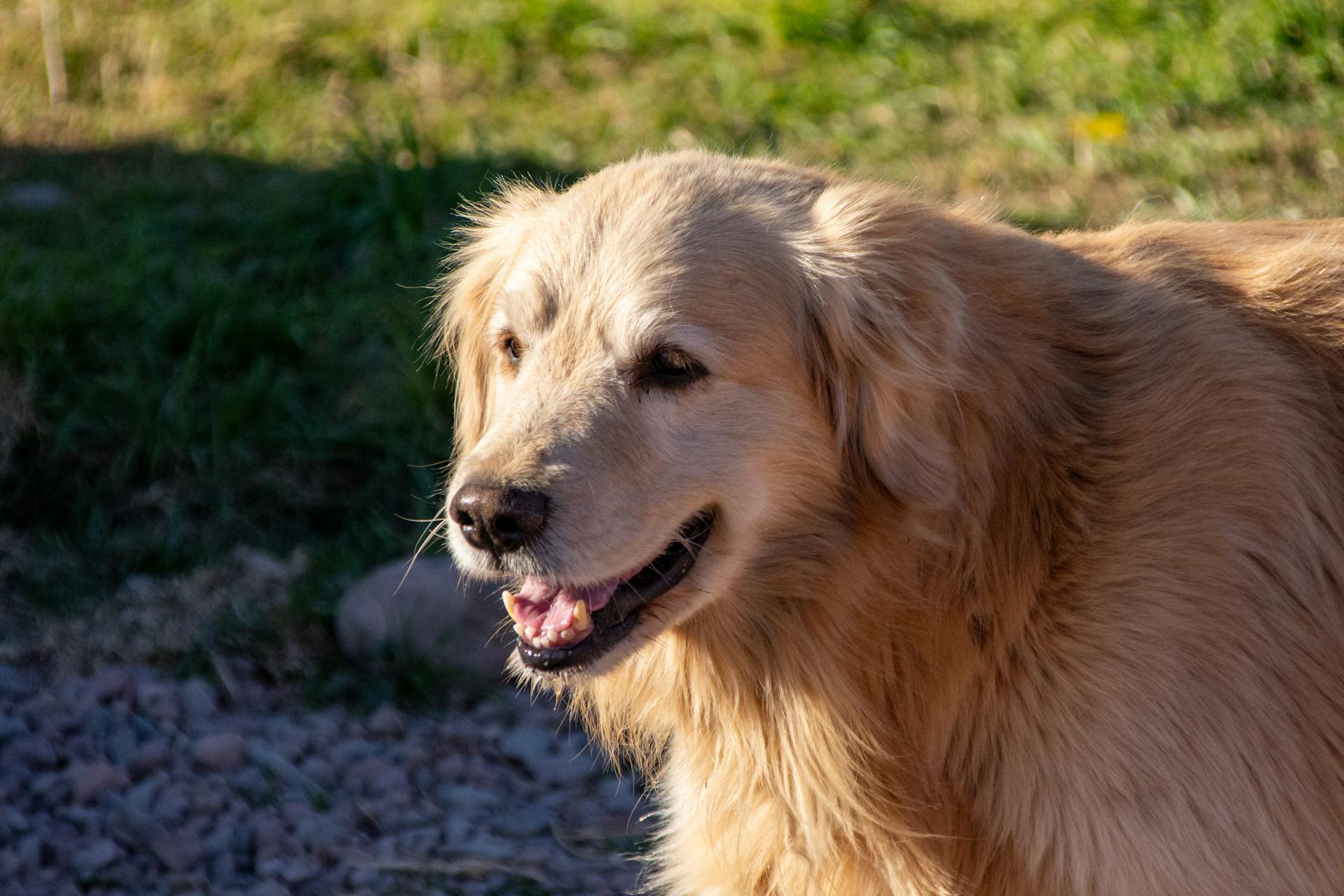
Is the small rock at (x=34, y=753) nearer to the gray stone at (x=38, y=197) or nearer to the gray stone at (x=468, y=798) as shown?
the gray stone at (x=468, y=798)

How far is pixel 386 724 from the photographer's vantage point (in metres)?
4.20

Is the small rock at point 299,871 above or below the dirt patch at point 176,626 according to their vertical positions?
above

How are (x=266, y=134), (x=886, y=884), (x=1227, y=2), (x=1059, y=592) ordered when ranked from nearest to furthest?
(x=1059, y=592)
(x=886, y=884)
(x=1227, y=2)
(x=266, y=134)

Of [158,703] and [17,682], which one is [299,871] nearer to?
[158,703]

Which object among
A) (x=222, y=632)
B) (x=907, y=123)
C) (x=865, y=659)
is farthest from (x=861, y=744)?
(x=907, y=123)

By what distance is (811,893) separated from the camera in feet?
9.75

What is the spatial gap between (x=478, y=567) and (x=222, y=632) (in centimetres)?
202

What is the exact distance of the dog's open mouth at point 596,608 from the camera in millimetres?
2783

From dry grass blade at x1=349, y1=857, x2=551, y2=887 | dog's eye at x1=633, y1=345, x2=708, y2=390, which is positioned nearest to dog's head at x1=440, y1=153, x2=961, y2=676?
dog's eye at x1=633, y1=345, x2=708, y2=390

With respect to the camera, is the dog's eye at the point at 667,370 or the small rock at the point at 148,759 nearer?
the dog's eye at the point at 667,370

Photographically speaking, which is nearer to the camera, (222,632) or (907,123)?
(222,632)

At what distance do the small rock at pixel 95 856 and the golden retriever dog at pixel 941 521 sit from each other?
4.64ft

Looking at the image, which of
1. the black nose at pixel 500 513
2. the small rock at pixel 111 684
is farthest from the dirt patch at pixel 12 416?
the black nose at pixel 500 513

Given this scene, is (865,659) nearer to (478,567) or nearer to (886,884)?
(886,884)
